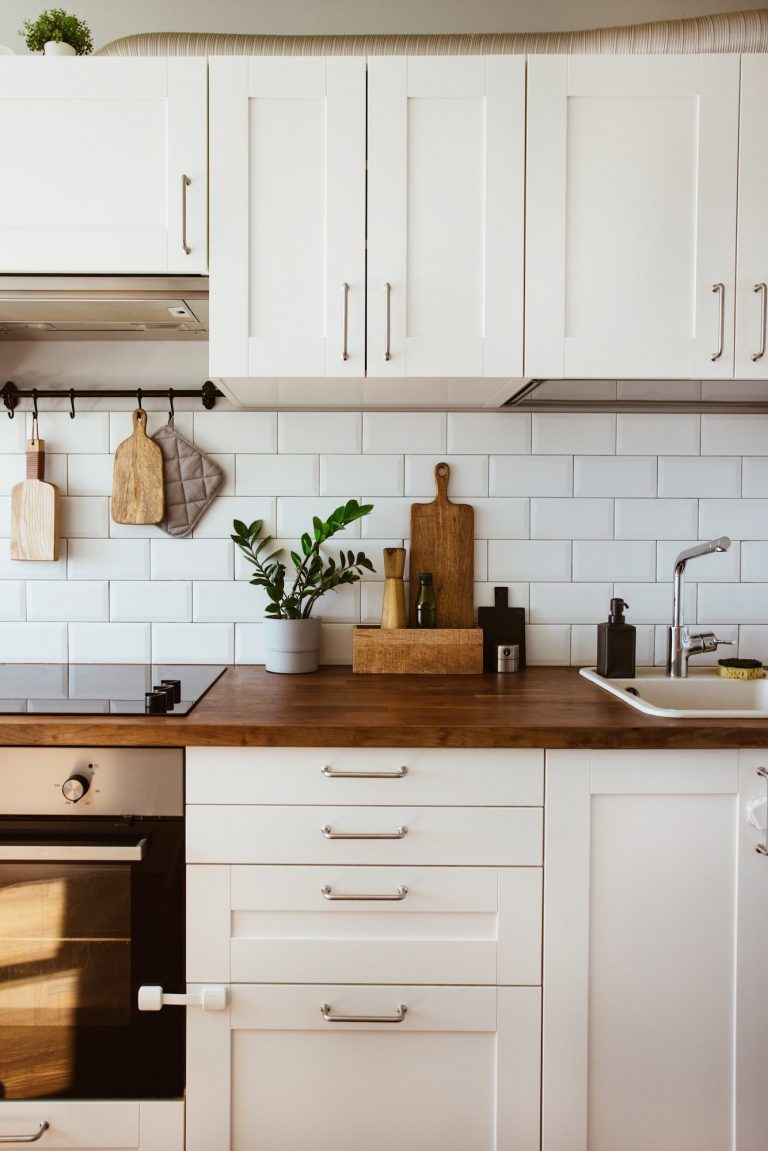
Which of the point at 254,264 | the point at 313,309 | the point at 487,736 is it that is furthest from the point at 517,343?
the point at 487,736

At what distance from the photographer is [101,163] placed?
1638mm

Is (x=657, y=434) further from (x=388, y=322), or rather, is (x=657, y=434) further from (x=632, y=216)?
(x=388, y=322)

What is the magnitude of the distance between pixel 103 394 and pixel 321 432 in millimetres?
571

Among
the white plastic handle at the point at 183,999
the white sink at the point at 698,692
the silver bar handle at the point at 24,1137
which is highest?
the white sink at the point at 698,692

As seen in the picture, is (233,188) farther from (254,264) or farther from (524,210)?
(524,210)

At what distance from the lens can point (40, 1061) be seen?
4.68 ft

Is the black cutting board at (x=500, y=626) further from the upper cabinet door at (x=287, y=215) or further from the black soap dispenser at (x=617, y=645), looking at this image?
the upper cabinet door at (x=287, y=215)

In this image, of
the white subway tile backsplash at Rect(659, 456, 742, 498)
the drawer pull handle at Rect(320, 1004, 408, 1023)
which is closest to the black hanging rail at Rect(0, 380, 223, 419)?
the white subway tile backsplash at Rect(659, 456, 742, 498)

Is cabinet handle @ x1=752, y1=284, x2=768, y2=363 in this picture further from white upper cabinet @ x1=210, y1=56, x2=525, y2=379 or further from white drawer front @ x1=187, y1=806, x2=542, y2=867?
white drawer front @ x1=187, y1=806, x2=542, y2=867

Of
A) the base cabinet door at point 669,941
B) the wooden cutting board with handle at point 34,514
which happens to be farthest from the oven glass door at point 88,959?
the wooden cutting board with handle at point 34,514

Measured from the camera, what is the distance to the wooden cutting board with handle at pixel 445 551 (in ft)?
6.71

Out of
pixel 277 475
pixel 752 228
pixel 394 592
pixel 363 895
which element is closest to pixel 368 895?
pixel 363 895

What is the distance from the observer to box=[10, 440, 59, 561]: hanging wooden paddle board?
2020 mm

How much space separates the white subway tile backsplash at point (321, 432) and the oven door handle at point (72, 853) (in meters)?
1.07
